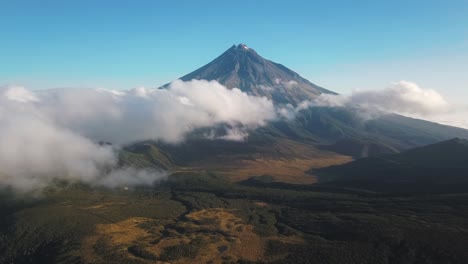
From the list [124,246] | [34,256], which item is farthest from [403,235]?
[34,256]


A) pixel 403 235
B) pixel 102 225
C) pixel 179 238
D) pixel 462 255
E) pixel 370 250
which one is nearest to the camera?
pixel 462 255

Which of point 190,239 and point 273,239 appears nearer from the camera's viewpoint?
point 273,239

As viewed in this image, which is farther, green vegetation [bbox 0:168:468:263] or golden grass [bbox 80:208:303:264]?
golden grass [bbox 80:208:303:264]

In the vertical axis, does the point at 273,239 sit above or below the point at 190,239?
above

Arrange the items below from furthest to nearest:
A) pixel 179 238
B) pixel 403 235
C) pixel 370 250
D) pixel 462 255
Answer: pixel 179 238 → pixel 403 235 → pixel 370 250 → pixel 462 255

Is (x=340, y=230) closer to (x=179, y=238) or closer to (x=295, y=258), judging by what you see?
(x=295, y=258)

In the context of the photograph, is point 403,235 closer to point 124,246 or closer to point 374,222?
point 374,222

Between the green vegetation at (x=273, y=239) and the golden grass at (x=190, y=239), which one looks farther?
the golden grass at (x=190, y=239)

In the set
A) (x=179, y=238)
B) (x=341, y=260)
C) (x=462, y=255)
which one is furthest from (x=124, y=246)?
(x=462, y=255)

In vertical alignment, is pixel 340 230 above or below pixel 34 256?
above

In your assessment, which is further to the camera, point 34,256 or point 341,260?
point 34,256
